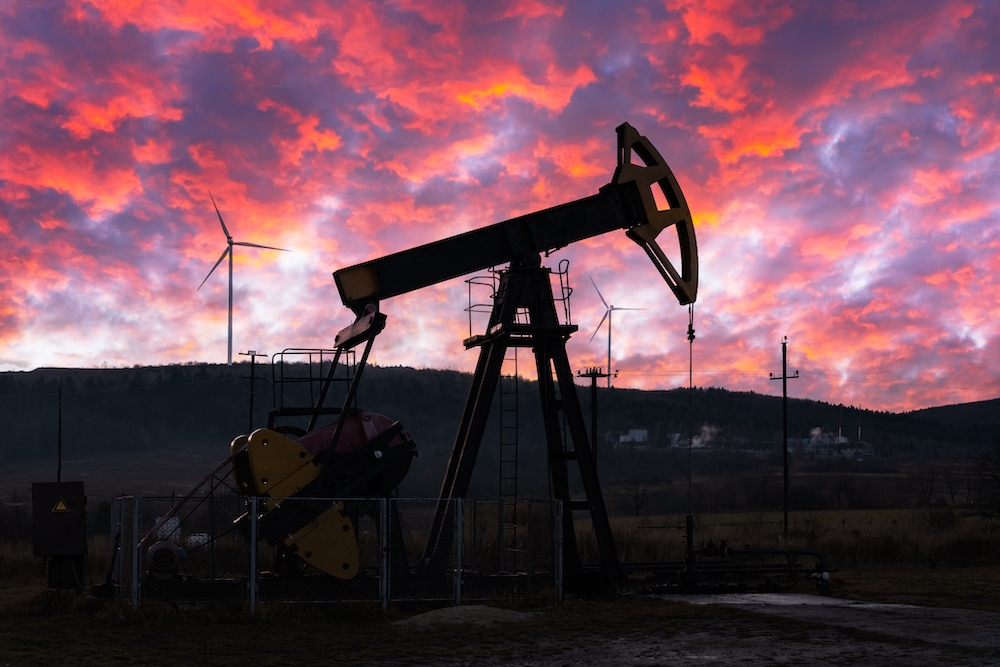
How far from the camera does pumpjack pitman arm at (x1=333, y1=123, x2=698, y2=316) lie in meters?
14.1

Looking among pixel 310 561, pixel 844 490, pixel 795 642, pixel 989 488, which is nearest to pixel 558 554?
pixel 310 561

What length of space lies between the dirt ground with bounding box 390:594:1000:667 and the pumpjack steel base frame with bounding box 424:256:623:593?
91.0 inches

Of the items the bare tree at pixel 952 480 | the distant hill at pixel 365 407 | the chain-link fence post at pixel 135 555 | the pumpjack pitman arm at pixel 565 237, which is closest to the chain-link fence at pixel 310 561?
the chain-link fence post at pixel 135 555

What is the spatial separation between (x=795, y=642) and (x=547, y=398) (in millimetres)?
5865

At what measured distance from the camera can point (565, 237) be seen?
50.4ft

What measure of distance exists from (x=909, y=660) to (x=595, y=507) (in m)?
6.22

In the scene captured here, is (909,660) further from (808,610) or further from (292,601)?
(292,601)

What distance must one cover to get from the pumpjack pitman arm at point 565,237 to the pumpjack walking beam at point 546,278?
0.05 feet

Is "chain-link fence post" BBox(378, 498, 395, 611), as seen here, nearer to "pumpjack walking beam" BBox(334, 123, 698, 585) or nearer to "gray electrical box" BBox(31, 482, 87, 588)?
"pumpjack walking beam" BBox(334, 123, 698, 585)

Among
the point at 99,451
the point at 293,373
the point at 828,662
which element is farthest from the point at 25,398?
the point at 828,662

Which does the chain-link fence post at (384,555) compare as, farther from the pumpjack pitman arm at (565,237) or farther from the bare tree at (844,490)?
the bare tree at (844,490)

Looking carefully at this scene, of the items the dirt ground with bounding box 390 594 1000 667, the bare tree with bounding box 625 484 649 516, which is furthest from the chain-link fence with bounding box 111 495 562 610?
the bare tree with bounding box 625 484 649 516

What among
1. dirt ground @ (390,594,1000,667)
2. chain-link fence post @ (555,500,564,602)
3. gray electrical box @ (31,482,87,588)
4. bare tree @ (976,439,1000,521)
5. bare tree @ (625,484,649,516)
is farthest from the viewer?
bare tree @ (625,484,649,516)

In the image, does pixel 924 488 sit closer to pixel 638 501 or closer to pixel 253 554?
pixel 638 501
